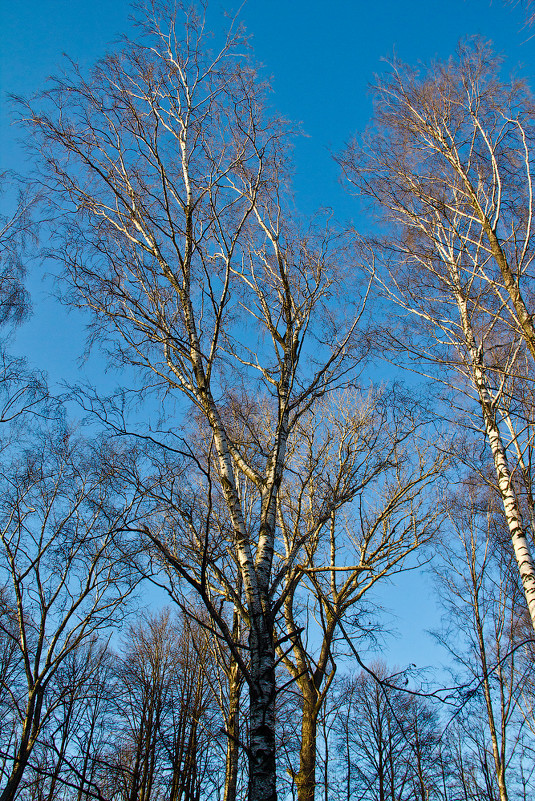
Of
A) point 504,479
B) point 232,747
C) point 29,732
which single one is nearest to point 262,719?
point 504,479

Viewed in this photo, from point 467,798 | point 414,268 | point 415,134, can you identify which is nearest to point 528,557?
point 414,268

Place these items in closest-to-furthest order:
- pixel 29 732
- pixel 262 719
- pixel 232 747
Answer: pixel 262 719 → pixel 29 732 → pixel 232 747

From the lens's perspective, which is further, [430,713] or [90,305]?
[430,713]

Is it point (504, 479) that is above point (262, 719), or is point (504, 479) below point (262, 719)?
above

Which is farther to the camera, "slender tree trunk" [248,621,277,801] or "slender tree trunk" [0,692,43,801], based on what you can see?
"slender tree trunk" [0,692,43,801]

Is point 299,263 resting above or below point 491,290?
below

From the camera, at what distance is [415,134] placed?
7949mm

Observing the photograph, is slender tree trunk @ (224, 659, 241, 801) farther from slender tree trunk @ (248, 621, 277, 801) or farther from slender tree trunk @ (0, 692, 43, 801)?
slender tree trunk @ (248, 621, 277, 801)

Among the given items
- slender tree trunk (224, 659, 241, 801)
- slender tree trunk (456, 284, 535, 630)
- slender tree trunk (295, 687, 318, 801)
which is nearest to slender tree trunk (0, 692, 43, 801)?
slender tree trunk (224, 659, 241, 801)

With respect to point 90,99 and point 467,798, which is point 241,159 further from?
Answer: point 467,798

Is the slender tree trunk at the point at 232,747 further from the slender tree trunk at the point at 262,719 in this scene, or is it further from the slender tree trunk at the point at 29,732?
the slender tree trunk at the point at 262,719

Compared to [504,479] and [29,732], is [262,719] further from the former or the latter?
[29,732]

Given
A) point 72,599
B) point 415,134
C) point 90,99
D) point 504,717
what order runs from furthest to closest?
point 504,717 → point 72,599 → point 415,134 → point 90,99

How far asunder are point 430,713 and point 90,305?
67.4 ft
